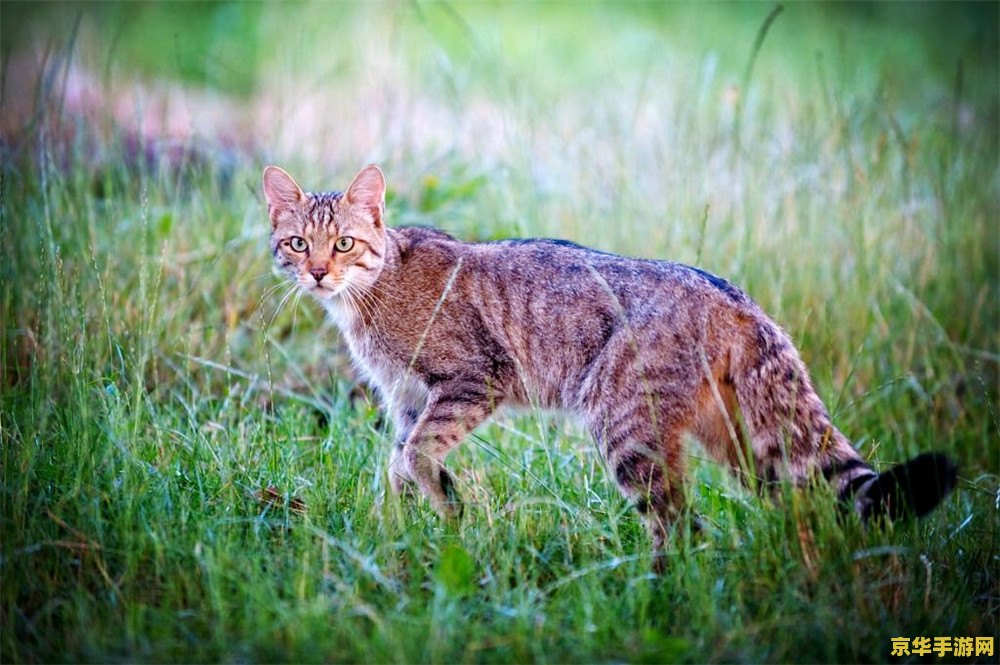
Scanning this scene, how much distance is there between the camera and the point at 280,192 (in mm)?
4988

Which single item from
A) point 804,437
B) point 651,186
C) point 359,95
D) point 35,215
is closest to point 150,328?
point 35,215

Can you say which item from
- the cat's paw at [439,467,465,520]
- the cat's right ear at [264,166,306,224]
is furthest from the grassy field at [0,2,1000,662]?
the cat's right ear at [264,166,306,224]

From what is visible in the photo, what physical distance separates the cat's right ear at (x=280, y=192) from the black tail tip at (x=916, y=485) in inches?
109

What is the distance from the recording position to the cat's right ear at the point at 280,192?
4934 mm

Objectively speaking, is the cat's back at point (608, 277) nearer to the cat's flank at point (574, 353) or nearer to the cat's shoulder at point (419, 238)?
the cat's flank at point (574, 353)

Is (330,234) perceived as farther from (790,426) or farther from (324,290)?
(790,426)

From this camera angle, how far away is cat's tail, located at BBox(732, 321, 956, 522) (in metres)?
3.91

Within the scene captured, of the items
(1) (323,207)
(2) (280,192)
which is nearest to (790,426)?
(1) (323,207)

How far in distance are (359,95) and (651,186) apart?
2.86 meters

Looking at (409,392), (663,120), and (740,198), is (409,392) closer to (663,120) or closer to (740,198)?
(740,198)

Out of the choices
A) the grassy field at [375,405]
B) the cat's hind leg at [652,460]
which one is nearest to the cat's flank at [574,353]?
the cat's hind leg at [652,460]

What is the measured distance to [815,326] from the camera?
22.0ft

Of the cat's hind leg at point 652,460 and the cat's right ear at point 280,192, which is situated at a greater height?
the cat's right ear at point 280,192

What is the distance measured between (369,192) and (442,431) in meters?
1.16
